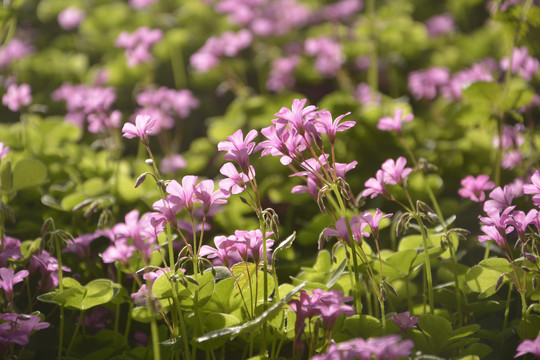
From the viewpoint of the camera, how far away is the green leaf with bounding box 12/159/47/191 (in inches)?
65.3

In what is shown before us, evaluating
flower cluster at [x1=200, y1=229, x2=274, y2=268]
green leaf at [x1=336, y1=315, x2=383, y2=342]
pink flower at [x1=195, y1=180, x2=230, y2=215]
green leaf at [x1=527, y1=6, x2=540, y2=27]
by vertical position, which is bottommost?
green leaf at [x1=336, y1=315, x2=383, y2=342]

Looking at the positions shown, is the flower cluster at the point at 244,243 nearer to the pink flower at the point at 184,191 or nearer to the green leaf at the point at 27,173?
the pink flower at the point at 184,191

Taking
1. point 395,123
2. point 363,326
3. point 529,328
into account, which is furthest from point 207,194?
point 529,328

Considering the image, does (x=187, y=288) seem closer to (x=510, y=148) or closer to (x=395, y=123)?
(x=395, y=123)

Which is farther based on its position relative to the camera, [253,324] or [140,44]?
[140,44]

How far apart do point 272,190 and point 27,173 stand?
82 centimetres

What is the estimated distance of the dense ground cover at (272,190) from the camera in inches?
43.8

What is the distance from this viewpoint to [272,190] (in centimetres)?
203

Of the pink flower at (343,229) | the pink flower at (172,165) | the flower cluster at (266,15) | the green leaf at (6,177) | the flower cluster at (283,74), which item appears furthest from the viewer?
the flower cluster at (266,15)

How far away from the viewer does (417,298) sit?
1.51 metres

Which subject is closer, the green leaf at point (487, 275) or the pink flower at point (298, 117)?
the pink flower at point (298, 117)

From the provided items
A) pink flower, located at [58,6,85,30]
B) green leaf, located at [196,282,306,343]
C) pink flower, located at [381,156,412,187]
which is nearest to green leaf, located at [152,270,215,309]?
green leaf, located at [196,282,306,343]

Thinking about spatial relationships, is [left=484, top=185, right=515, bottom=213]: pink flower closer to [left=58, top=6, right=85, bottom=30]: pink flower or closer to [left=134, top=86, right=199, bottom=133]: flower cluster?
[left=134, top=86, right=199, bottom=133]: flower cluster

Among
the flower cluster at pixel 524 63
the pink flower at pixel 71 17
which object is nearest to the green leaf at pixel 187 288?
the flower cluster at pixel 524 63
